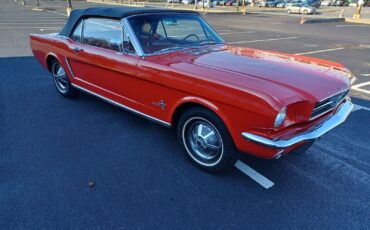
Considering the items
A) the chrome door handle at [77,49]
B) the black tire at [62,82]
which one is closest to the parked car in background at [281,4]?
the black tire at [62,82]

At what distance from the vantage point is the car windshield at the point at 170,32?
3465mm

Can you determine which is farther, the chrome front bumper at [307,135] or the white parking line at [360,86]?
the white parking line at [360,86]

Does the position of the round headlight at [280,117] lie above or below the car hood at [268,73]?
below

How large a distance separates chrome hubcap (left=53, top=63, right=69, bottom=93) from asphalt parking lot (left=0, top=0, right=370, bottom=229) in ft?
2.48

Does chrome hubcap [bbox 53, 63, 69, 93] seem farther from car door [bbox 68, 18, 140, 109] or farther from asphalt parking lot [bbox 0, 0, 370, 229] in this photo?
asphalt parking lot [bbox 0, 0, 370, 229]

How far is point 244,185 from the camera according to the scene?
9.25 ft

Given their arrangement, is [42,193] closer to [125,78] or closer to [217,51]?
[125,78]

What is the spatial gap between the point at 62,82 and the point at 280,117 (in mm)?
4106

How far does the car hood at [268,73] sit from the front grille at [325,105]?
0.08 meters

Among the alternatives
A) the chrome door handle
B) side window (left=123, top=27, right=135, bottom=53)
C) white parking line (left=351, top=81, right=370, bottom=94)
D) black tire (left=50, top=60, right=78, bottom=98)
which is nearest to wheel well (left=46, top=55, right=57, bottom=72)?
black tire (left=50, top=60, right=78, bottom=98)

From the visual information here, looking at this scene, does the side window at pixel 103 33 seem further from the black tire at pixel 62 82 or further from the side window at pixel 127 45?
the black tire at pixel 62 82

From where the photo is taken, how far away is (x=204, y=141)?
9.77 feet

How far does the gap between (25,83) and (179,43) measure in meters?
3.90

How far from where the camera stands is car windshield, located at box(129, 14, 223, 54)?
3465 mm
